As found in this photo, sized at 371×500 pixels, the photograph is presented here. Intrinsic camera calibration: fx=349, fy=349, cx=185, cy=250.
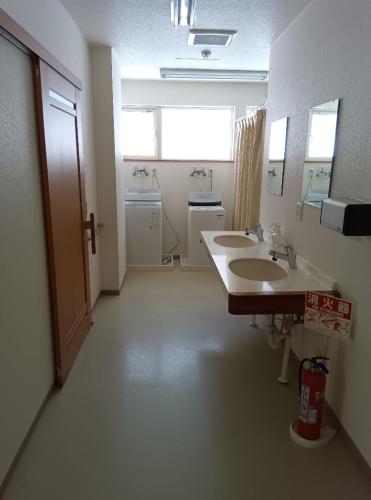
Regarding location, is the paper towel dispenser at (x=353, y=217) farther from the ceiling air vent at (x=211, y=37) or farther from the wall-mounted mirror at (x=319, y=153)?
the ceiling air vent at (x=211, y=37)

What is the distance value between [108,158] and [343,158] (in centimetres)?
240

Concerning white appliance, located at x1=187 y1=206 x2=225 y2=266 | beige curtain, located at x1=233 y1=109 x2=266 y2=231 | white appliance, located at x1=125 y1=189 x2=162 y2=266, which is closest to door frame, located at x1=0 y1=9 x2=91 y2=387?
beige curtain, located at x1=233 y1=109 x2=266 y2=231

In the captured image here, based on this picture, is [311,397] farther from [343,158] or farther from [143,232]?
[143,232]

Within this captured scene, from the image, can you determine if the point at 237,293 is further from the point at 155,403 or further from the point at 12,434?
the point at 12,434

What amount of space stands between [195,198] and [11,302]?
364cm

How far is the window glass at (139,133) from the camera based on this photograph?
197 inches

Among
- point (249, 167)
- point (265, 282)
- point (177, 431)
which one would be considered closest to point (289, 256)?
point (265, 282)

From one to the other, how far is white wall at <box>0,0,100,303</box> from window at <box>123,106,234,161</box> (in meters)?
1.77

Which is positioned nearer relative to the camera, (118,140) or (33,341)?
(33,341)

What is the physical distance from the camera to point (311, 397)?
69.2 inches

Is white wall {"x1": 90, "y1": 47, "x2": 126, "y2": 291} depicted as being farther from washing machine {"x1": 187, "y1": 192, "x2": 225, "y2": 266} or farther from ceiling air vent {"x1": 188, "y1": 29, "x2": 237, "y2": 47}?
washing machine {"x1": 187, "y1": 192, "x2": 225, "y2": 266}

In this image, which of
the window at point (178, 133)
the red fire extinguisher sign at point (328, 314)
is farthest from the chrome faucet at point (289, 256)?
the window at point (178, 133)

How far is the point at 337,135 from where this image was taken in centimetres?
188

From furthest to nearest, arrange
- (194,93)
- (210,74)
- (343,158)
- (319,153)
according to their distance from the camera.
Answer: (194,93)
(210,74)
(319,153)
(343,158)
